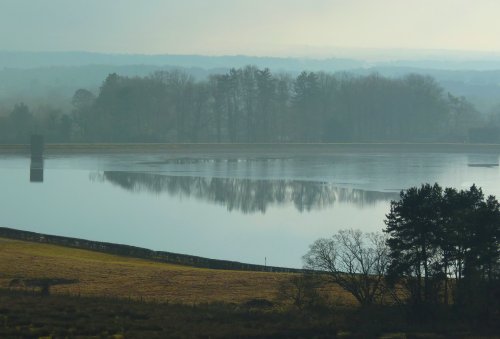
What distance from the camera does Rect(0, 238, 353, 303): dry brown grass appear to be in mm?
18406

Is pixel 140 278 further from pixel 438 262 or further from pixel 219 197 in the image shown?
pixel 219 197

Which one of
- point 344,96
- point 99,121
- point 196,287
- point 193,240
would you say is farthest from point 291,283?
point 344,96

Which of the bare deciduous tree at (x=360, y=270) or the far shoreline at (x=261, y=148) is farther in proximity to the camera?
the far shoreline at (x=261, y=148)

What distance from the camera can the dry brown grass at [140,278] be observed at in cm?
1841

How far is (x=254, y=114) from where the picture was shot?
238 ft

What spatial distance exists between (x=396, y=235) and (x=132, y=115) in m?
53.5

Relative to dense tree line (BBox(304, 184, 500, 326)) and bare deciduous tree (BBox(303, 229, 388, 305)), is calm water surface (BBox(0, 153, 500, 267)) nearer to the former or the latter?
bare deciduous tree (BBox(303, 229, 388, 305))

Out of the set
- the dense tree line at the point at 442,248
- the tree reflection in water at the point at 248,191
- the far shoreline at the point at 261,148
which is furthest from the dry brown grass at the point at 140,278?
the far shoreline at the point at 261,148

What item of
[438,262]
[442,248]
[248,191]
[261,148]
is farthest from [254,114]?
[438,262]

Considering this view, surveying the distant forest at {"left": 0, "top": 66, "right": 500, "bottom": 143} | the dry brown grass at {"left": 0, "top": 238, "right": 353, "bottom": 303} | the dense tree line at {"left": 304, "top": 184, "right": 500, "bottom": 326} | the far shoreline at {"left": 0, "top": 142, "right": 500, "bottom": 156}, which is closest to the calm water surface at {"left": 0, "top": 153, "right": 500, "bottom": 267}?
the dry brown grass at {"left": 0, "top": 238, "right": 353, "bottom": 303}

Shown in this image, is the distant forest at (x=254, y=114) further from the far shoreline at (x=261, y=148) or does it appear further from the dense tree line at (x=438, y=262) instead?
the dense tree line at (x=438, y=262)

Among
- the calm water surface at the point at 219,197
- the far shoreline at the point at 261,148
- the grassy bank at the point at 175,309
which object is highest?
the far shoreline at the point at 261,148

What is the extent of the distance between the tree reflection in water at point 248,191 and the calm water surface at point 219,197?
0.04m

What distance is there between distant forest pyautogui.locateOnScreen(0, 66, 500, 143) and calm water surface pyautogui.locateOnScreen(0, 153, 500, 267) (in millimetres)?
10150
